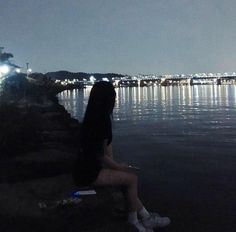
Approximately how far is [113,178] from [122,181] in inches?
4.9

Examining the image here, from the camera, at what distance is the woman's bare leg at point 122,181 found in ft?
17.1

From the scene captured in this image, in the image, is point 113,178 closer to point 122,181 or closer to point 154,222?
point 122,181

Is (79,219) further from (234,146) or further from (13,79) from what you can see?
(13,79)

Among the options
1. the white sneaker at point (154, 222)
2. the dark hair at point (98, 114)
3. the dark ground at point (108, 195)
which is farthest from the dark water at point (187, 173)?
the dark hair at point (98, 114)

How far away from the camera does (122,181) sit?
5.32m

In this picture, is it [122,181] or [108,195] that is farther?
[108,195]

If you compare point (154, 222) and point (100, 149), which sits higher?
point (100, 149)

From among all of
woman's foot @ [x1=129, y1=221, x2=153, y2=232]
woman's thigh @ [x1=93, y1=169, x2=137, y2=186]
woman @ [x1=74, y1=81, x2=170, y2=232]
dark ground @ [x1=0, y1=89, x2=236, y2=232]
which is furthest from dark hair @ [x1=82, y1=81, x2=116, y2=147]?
dark ground @ [x1=0, y1=89, x2=236, y2=232]

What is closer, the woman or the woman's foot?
the woman

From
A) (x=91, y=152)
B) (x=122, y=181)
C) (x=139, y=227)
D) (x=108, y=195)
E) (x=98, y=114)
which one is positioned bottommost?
(x=139, y=227)

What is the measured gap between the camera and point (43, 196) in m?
6.89

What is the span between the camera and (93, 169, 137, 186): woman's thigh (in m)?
5.21

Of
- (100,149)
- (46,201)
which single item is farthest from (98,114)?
(46,201)

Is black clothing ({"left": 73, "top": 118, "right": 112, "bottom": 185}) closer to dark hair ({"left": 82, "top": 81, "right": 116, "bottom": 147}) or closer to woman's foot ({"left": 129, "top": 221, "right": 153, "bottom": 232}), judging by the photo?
dark hair ({"left": 82, "top": 81, "right": 116, "bottom": 147})
